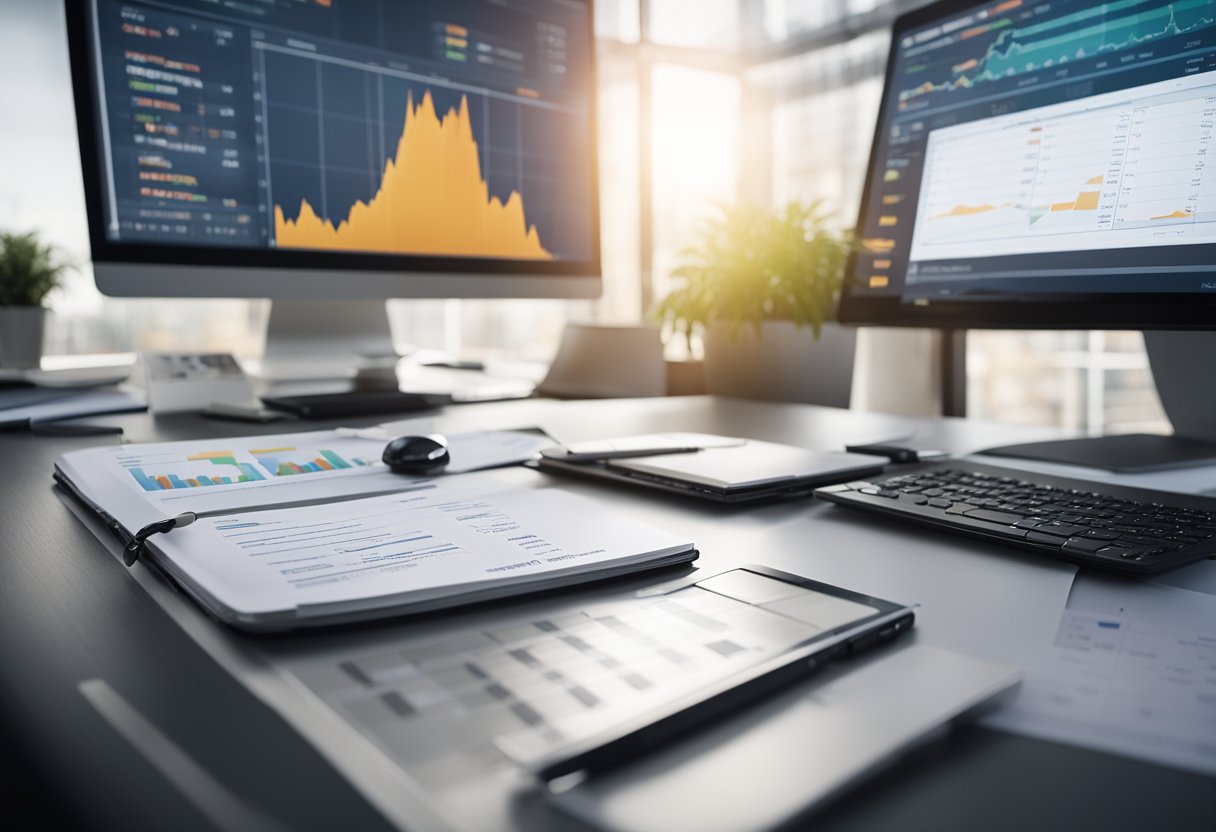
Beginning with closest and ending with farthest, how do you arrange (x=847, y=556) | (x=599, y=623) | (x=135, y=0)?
(x=599, y=623)
(x=847, y=556)
(x=135, y=0)

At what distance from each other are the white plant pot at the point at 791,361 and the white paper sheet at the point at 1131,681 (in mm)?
1013

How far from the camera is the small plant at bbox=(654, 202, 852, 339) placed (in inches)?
55.2

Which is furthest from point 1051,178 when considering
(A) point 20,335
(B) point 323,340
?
(A) point 20,335

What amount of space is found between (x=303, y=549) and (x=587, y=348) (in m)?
1.17

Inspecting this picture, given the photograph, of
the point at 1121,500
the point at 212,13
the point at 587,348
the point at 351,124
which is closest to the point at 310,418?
the point at 351,124

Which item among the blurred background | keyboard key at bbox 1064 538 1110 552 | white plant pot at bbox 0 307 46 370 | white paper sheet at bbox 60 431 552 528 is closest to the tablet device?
white paper sheet at bbox 60 431 552 528

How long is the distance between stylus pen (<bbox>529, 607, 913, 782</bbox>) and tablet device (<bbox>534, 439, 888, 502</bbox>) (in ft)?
0.93

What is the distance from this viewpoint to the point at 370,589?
39 cm

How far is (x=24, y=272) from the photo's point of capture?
1.56 m

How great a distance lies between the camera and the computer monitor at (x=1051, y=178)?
76 cm

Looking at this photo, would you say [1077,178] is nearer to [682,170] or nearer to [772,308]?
[772,308]

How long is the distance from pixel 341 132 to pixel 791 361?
775 millimetres

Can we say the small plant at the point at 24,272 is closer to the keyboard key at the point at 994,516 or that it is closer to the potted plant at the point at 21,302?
the potted plant at the point at 21,302

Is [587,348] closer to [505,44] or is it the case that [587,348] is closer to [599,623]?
[505,44]
